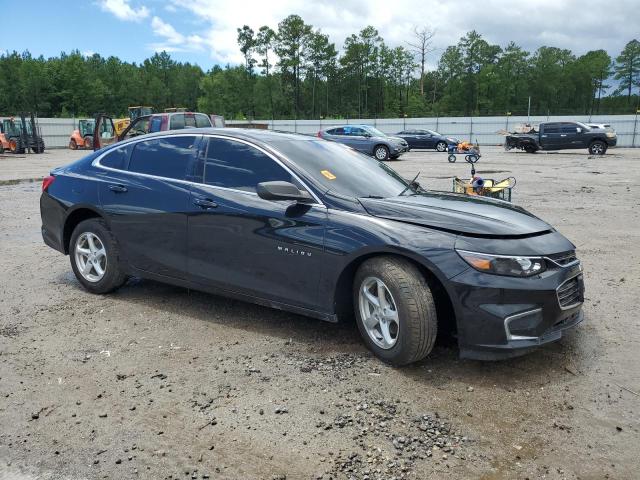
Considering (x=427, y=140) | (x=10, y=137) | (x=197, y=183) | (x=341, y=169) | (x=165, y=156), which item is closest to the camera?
(x=341, y=169)

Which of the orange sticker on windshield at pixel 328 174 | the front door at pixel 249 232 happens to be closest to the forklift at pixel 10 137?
the front door at pixel 249 232

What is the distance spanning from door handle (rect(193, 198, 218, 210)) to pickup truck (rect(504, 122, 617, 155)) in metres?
28.3

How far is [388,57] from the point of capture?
334 feet

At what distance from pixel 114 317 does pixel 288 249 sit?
5.96 feet

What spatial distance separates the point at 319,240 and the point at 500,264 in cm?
123

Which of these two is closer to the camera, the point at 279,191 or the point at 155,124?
the point at 279,191

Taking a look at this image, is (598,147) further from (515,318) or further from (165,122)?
(515,318)

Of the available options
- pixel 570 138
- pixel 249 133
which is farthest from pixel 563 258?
A: pixel 570 138

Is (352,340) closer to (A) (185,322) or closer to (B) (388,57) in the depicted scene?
(A) (185,322)

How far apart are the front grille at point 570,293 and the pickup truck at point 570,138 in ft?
90.9

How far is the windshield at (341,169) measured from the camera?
4254 millimetres

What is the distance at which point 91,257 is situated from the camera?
5.36m

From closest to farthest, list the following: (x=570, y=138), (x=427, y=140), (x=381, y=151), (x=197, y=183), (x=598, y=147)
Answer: (x=197, y=183) < (x=381, y=151) < (x=598, y=147) < (x=570, y=138) < (x=427, y=140)

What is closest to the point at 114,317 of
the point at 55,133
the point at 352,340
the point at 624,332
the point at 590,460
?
the point at 352,340
